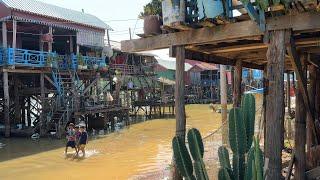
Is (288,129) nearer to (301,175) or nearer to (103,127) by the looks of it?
(301,175)

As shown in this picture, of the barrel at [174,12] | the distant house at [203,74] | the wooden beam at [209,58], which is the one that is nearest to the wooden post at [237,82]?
the wooden beam at [209,58]

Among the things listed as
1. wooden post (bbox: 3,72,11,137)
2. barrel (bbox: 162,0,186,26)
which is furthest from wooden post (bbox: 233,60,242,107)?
wooden post (bbox: 3,72,11,137)

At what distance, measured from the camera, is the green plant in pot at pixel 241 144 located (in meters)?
4.64

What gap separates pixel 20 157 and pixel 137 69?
58.4 feet

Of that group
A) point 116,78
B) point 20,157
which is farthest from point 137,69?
point 20,157

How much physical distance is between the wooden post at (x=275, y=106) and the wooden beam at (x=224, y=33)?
142mm

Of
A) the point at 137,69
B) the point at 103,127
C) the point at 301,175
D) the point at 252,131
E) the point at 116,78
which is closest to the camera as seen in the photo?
the point at 252,131

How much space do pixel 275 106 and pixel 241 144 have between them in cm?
56

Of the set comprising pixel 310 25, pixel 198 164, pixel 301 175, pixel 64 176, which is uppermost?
pixel 310 25

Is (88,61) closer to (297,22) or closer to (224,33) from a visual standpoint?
(224,33)

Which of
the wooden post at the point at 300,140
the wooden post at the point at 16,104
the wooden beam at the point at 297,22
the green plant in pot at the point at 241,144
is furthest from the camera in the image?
the wooden post at the point at 16,104

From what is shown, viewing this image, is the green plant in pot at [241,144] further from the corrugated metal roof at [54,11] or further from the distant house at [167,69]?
the distant house at [167,69]

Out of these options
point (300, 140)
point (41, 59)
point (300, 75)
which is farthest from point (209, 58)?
point (41, 59)

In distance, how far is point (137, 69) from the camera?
109 ft
